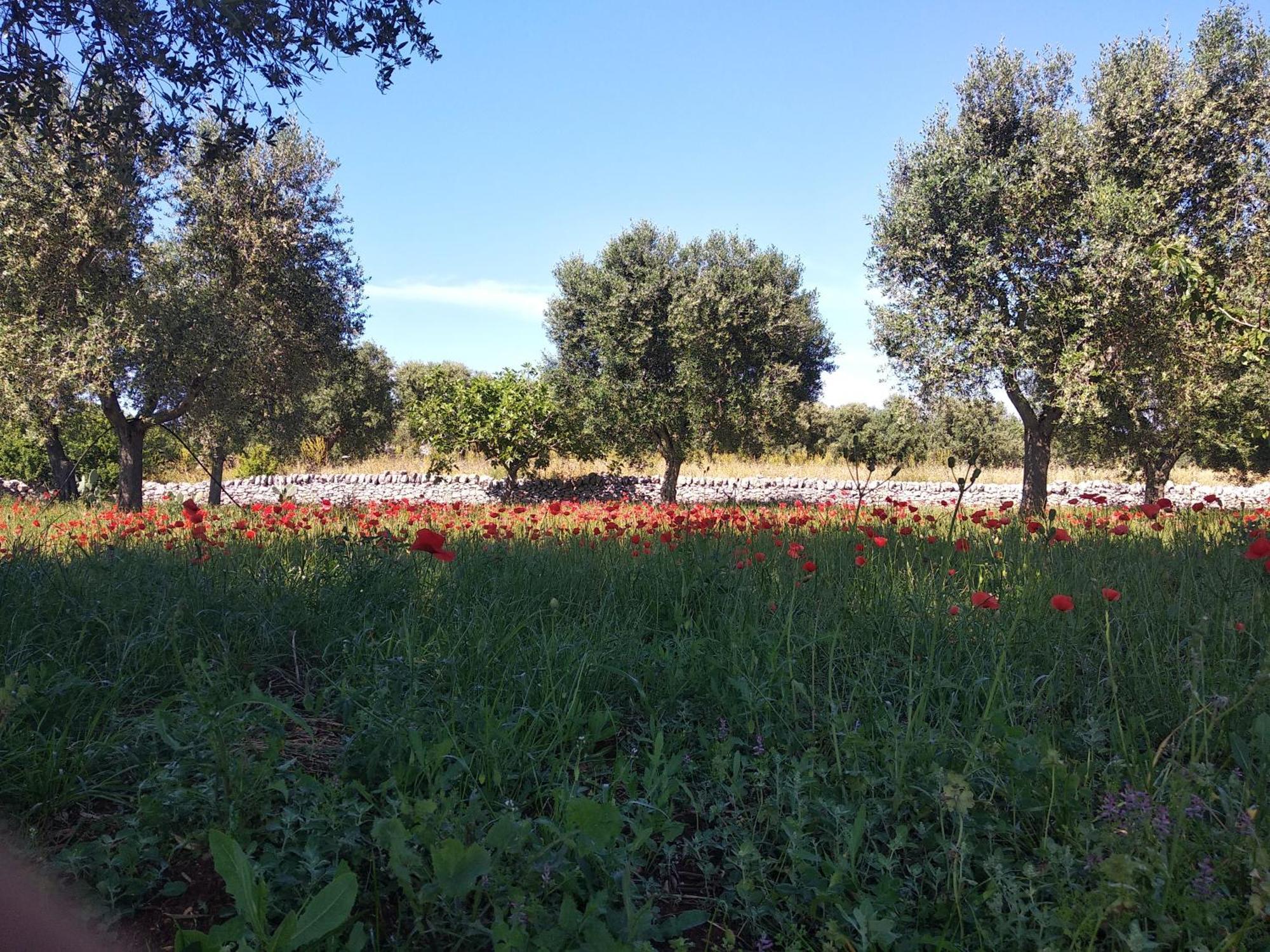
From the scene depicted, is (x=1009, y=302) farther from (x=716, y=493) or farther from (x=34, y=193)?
(x=34, y=193)

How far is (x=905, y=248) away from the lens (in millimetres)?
15695

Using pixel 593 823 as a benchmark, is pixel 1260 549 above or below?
above

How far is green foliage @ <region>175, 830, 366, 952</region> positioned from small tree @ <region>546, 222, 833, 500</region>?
57.8ft

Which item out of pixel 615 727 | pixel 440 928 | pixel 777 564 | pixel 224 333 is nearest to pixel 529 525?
pixel 777 564

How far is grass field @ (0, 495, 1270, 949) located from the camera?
5.83 feet

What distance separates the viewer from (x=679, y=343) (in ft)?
62.9

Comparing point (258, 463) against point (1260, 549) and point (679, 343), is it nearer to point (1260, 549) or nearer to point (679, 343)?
point (679, 343)

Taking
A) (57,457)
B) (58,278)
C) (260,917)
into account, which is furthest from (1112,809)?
(57,457)

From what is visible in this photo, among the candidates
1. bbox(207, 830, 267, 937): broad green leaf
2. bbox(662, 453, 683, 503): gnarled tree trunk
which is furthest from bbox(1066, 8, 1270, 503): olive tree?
bbox(207, 830, 267, 937): broad green leaf

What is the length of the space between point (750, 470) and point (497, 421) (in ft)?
32.6

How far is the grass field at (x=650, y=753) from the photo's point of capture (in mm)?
1777

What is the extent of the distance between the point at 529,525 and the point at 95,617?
468 cm

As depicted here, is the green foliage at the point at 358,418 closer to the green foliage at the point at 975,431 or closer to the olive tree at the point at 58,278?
the olive tree at the point at 58,278

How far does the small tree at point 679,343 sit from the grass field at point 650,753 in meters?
15.2
